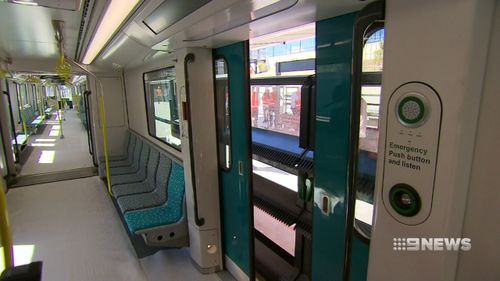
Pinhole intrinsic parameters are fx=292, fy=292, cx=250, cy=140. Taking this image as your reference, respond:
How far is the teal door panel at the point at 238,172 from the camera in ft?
8.45

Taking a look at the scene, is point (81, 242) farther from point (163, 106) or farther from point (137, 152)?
point (163, 106)

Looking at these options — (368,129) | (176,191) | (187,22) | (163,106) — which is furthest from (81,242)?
(368,129)

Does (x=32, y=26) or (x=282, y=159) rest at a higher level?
(x=32, y=26)

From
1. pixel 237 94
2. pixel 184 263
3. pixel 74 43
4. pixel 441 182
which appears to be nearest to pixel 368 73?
pixel 441 182

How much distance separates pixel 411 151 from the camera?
86 cm

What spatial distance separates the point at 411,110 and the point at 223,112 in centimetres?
225

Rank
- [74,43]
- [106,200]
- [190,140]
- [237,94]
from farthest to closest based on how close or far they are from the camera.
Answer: [106,200]
[74,43]
[190,140]
[237,94]

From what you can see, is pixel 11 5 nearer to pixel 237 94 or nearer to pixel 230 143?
pixel 237 94

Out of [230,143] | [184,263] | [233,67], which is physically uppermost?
[233,67]

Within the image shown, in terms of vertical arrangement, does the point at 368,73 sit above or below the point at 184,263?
above

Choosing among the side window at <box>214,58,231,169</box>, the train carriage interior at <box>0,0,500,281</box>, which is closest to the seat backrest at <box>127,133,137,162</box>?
the train carriage interior at <box>0,0,500,281</box>

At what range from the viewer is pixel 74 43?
3.90m

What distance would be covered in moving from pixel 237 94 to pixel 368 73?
138 cm

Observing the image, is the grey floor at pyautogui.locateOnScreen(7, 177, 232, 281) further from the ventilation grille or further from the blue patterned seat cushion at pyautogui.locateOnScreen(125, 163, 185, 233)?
the ventilation grille
